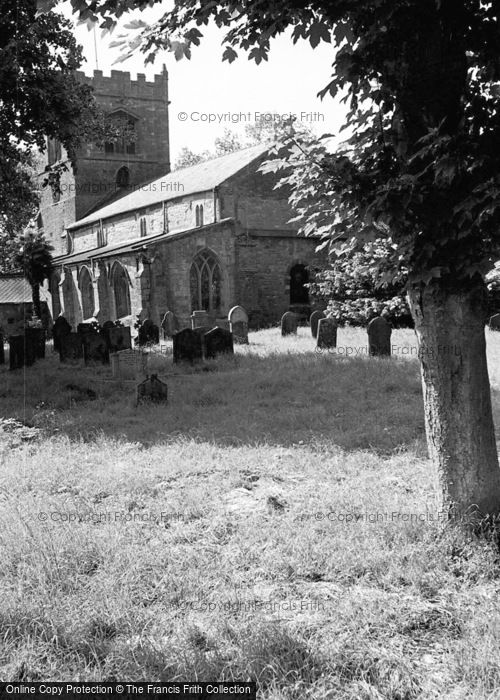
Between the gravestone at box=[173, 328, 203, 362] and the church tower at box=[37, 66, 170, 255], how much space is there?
29.2 m

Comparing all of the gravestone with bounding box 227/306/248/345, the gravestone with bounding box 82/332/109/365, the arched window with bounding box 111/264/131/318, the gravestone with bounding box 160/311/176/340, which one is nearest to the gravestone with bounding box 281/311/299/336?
the gravestone with bounding box 227/306/248/345

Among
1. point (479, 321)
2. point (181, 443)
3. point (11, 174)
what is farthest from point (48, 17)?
point (479, 321)

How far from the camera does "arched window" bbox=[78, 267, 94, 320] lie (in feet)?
108

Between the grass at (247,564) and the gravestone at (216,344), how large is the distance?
6128 mm

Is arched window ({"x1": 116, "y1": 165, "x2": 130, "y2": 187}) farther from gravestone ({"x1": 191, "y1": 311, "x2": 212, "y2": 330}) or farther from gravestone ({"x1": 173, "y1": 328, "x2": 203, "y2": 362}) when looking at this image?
gravestone ({"x1": 173, "y1": 328, "x2": 203, "y2": 362})

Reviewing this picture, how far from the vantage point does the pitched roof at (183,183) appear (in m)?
28.4

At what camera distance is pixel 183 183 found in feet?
106

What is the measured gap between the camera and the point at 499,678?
111 inches

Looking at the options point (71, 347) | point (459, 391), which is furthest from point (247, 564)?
point (71, 347)

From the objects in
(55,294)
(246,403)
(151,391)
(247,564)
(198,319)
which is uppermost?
(55,294)

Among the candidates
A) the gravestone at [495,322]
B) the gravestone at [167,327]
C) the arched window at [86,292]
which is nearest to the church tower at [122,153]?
the arched window at [86,292]

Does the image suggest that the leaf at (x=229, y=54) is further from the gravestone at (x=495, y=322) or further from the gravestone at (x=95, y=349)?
the gravestone at (x=495, y=322)

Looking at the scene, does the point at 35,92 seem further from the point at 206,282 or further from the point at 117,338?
the point at 206,282

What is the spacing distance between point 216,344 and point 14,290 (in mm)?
34275
